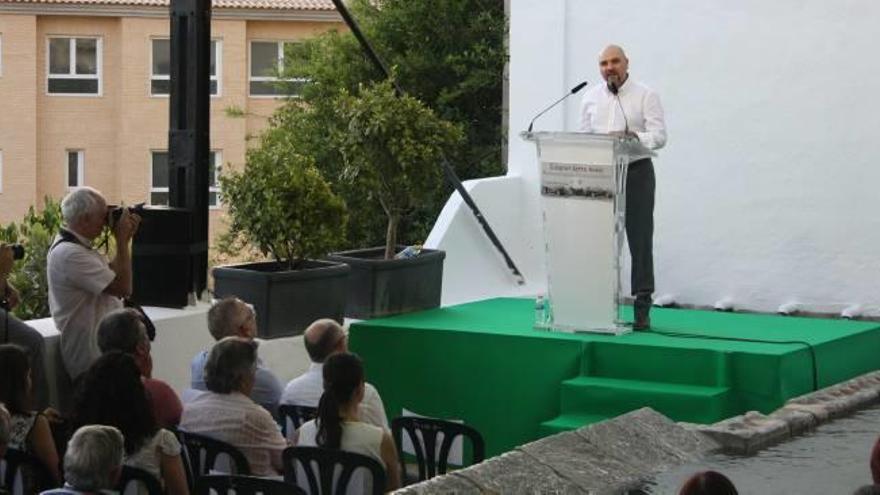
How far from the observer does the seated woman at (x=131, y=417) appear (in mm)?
4898

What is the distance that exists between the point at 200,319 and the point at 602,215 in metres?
1.94

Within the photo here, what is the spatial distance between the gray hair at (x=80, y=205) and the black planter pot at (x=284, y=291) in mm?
1510

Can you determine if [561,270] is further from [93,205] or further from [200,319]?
[93,205]

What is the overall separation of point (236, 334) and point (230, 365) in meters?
0.74

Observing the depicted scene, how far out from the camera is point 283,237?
25.7 ft

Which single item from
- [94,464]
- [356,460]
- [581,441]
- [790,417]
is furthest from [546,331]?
[94,464]

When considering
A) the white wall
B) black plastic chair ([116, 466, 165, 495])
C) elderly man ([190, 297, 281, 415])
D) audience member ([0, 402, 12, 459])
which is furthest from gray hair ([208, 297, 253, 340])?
the white wall

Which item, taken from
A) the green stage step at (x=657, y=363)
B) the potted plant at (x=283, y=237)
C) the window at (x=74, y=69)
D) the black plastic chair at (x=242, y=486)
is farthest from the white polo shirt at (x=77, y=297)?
the window at (x=74, y=69)

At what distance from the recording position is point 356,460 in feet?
16.3

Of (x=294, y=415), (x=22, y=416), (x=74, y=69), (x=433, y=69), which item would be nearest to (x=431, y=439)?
(x=294, y=415)

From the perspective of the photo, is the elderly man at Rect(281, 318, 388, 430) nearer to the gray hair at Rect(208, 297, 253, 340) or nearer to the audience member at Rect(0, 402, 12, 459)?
the gray hair at Rect(208, 297, 253, 340)

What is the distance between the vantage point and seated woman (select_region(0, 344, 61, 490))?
16.2 feet

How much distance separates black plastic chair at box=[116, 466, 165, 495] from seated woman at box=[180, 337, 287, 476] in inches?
26.3

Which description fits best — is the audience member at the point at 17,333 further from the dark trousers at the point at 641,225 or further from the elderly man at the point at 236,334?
the dark trousers at the point at 641,225
